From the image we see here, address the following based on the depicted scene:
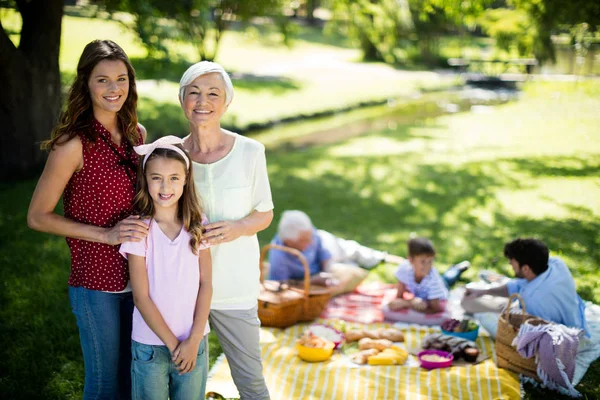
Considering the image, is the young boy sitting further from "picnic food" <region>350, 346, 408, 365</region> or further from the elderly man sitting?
"picnic food" <region>350, 346, 408, 365</region>

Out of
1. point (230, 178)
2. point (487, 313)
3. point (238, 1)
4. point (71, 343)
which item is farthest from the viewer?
point (238, 1)

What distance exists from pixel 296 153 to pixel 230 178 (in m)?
10.6

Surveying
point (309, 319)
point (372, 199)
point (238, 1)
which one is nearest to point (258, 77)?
point (238, 1)

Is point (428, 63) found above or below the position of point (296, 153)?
above

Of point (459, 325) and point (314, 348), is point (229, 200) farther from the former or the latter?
point (459, 325)

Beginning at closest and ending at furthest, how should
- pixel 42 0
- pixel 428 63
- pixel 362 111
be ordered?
pixel 42 0, pixel 362 111, pixel 428 63

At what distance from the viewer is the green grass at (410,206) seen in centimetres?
507

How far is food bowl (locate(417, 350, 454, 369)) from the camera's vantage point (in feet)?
16.0

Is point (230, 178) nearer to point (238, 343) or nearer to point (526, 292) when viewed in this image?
point (238, 343)

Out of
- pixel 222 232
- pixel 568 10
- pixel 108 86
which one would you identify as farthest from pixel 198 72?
pixel 568 10

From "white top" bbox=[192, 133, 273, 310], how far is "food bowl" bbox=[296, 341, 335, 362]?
184 centimetres

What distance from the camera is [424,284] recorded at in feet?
19.9

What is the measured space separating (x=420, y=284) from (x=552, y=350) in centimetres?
182

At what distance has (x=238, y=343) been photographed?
333 centimetres
